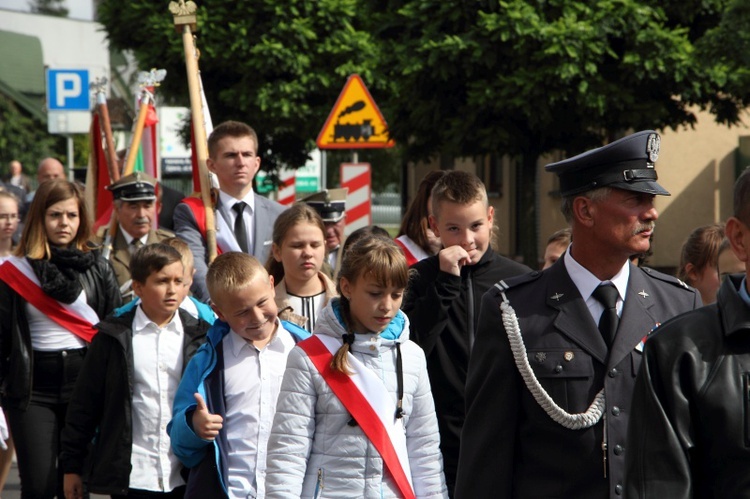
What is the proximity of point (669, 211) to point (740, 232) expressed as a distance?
2335 centimetres

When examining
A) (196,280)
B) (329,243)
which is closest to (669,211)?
(329,243)

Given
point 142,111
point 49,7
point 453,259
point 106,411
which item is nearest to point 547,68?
point 142,111

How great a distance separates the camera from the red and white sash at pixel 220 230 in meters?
7.86

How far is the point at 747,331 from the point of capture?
9.14 feet

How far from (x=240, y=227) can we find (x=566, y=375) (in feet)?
15.0

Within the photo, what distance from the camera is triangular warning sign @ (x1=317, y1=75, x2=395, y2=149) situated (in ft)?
47.5

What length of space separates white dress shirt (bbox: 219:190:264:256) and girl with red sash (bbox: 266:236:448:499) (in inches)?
120

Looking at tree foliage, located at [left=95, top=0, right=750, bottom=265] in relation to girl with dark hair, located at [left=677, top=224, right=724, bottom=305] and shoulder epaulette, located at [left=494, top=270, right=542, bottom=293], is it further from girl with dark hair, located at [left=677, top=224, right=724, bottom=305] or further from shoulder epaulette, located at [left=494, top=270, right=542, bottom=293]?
shoulder epaulette, located at [left=494, top=270, right=542, bottom=293]

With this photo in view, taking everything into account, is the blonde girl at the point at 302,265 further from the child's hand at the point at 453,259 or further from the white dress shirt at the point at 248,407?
the child's hand at the point at 453,259

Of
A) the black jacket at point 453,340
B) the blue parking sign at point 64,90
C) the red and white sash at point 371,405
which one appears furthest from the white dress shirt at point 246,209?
the blue parking sign at point 64,90

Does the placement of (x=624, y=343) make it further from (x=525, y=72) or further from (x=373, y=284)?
(x=525, y=72)

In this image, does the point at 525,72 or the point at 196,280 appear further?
the point at 525,72

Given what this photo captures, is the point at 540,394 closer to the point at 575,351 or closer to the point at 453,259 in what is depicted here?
the point at 575,351

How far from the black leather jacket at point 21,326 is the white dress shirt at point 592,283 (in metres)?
4.46
